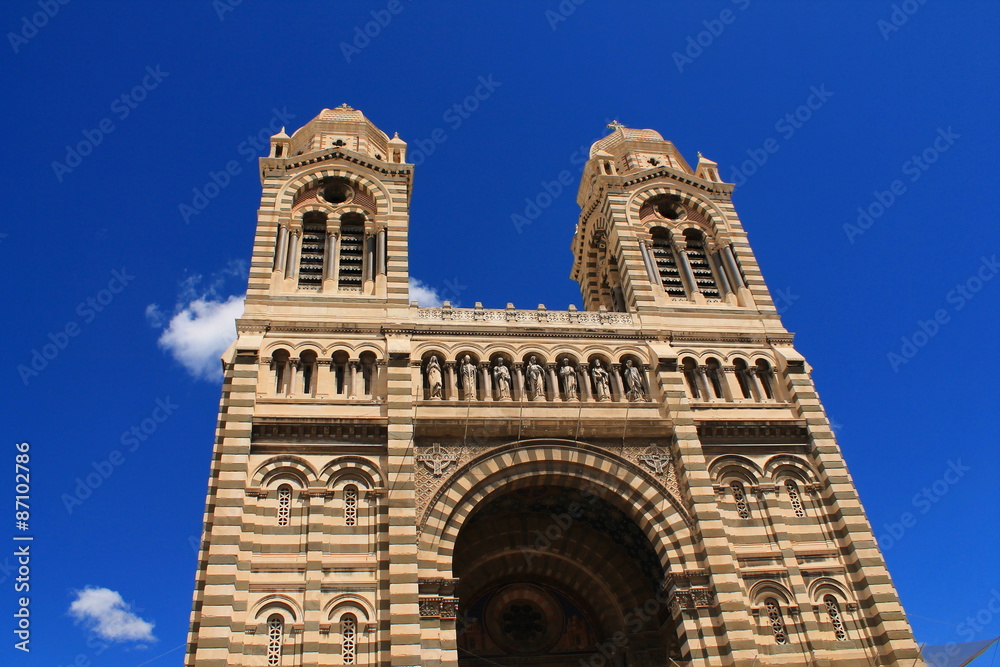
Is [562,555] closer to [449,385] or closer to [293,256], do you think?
[449,385]

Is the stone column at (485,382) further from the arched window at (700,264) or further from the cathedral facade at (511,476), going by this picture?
the arched window at (700,264)

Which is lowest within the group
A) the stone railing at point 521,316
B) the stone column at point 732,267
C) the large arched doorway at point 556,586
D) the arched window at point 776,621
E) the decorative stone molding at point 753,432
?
the arched window at point 776,621

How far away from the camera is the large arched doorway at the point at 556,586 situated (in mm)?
23484

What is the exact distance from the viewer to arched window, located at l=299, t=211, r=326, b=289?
26781 millimetres

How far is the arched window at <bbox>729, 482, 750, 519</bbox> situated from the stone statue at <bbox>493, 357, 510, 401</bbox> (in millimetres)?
7034

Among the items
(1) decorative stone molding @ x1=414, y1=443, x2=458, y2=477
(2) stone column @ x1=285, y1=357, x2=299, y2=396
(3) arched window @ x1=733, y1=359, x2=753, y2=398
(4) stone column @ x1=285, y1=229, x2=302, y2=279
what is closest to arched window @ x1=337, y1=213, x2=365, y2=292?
(4) stone column @ x1=285, y1=229, x2=302, y2=279

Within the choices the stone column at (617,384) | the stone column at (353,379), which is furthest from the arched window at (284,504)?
the stone column at (617,384)

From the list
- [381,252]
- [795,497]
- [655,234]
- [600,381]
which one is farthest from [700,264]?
[381,252]

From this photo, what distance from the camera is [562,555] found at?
81.0 feet

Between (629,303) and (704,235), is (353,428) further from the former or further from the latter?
(704,235)

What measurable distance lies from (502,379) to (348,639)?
8673 mm

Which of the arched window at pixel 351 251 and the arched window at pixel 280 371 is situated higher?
the arched window at pixel 351 251

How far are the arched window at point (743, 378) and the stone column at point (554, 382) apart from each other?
5.91 m

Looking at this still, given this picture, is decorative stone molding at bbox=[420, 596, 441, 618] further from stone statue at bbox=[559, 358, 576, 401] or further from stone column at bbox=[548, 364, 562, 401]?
stone statue at bbox=[559, 358, 576, 401]
